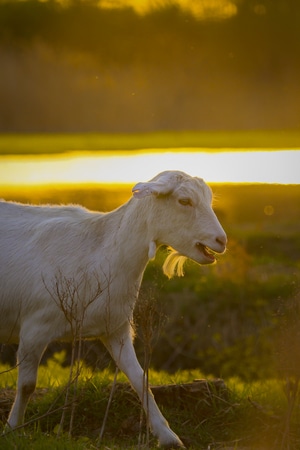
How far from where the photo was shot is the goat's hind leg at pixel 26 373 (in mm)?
7793

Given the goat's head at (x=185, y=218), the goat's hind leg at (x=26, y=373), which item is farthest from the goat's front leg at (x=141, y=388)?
the goat's head at (x=185, y=218)

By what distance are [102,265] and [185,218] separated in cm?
84

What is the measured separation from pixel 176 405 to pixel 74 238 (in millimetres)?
1748

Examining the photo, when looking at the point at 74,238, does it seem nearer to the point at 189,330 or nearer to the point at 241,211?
the point at 189,330

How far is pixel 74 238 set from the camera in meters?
8.01

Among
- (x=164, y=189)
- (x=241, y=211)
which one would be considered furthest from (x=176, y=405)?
(x=241, y=211)

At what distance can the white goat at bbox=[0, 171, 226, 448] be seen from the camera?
24.2 feet

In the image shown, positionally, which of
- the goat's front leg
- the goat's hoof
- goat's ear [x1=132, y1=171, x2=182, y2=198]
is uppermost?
goat's ear [x1=132, y1=171, x2=182, y2=198]

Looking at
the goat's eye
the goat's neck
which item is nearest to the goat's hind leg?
the goat's neck

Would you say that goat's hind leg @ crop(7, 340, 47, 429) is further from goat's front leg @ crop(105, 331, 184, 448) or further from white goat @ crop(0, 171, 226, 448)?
goat's front leg @ crop(105, 331, 184, 448)

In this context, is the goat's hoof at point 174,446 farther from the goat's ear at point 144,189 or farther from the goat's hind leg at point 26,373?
the goat's ear at point 144,189

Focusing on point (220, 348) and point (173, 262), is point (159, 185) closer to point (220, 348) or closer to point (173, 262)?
point (173, 262)

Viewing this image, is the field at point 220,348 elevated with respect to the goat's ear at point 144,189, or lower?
lower

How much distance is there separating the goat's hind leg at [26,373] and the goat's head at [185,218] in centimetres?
134
